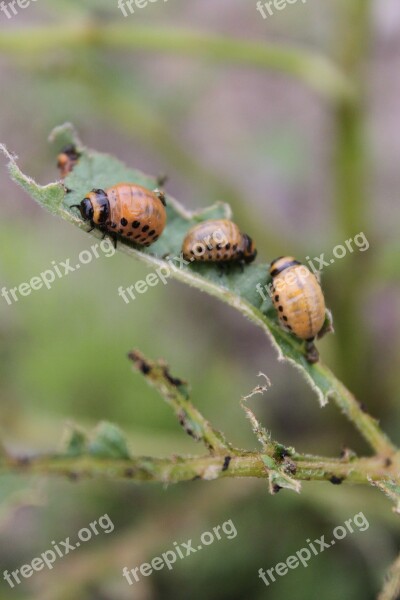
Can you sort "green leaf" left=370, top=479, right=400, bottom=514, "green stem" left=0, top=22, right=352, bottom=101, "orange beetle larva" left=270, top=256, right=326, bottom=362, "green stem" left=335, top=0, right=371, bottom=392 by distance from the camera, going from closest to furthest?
1. "green leaf" left=370, top=479, right=400, bottom=514
2. "orange beetle larva" left=270, top=256, right=326, bottom=362
3. "green stem" left=0, top=22, right=352, bottom=101
4. "green stem" left=335, top=0, right=371, bottom=392

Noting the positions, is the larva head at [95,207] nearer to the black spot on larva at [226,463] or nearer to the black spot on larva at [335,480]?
the black spot on larva at [226,463]

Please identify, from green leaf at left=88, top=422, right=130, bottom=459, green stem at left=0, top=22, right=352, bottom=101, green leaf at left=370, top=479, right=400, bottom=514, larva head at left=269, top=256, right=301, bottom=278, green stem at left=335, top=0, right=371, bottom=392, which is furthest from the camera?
green stem at left=335, top=0, right=371, bottom=392

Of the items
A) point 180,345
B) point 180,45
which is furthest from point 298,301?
point 180,345

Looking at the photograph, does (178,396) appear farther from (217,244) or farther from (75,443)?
(217,244)

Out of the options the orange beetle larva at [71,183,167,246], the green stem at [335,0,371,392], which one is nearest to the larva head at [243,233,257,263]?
the orange beetle larva at [71,183,167,246]

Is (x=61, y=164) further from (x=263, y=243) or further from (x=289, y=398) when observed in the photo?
(x=289, y=398)

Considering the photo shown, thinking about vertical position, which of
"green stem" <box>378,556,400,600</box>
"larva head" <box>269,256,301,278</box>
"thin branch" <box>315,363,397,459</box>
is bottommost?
"green stem" <box>378,556,400,600</box>

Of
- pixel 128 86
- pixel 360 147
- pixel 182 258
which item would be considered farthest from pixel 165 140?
pixel 182 258

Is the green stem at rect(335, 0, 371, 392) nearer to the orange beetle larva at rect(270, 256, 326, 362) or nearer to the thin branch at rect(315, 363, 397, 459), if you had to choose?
the orange beetle larva at rect(270, 256, 326, 362)
